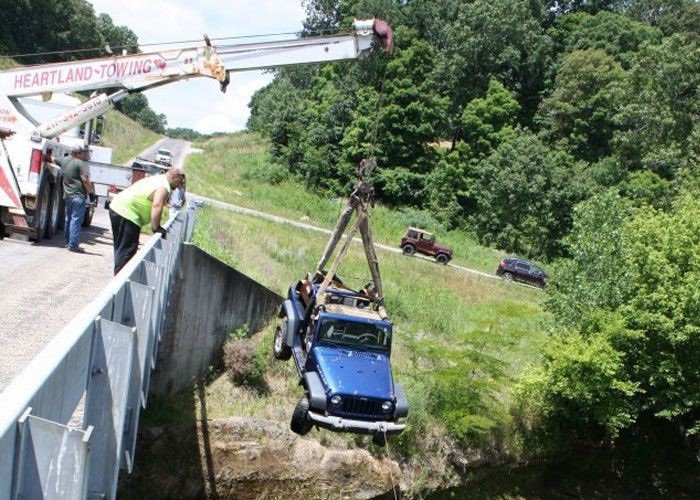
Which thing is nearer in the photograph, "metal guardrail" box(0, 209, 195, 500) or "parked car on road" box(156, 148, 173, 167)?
"metal guardrail" box(0, 209, 195, 500)

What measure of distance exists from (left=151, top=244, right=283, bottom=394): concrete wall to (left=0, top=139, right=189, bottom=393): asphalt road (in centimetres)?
Answer: 182

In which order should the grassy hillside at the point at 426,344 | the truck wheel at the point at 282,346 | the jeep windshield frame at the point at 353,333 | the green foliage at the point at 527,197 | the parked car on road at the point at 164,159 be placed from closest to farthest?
the jeep windshield frame at the point at 353,333
the truck wheel at the point at 282,346
the grassy hillside at the point at 426,344
the parked car on road at the point at 164,159
the green foliage at the point at 527,197

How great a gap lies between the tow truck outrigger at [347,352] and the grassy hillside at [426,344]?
1371 mm

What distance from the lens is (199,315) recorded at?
1709cm

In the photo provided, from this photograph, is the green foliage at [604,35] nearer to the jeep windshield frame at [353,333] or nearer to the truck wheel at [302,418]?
the jeep windshield frame at [353,333]

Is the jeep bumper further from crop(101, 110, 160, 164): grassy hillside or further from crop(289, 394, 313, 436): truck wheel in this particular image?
crop(101, 110, 160, 164): grassy hillside

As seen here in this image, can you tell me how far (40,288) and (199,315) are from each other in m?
6.35

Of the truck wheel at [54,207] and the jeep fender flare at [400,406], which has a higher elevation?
the truck wheel at [54,207]

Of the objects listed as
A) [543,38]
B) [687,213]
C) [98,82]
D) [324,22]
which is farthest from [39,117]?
[324,22]

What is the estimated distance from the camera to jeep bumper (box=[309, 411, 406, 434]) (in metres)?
11.7

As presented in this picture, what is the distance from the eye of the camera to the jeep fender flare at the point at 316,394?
1177 cm

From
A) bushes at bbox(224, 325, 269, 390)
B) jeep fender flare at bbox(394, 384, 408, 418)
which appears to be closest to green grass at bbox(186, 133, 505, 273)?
bushes at bbox(224, 325, 269, 390)

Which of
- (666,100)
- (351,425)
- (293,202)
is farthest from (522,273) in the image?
(351,425)

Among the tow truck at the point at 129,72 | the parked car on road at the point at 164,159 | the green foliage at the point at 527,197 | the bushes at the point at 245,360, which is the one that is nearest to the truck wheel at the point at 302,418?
the bushes at the point at 245,360
